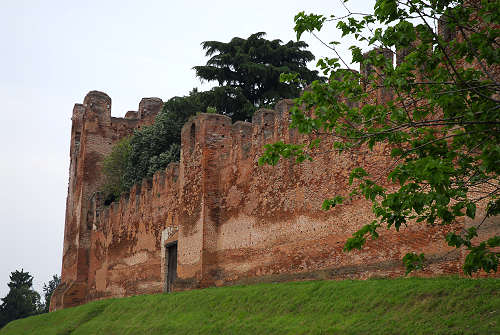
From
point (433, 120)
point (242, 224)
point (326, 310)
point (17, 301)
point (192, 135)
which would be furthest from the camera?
point (17, 301)

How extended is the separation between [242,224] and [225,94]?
40.6 feet

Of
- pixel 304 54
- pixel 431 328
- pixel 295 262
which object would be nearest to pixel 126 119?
pixel 304 54

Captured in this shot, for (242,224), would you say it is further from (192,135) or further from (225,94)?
(225,94)

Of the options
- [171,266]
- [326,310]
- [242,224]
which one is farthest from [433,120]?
[171,266]

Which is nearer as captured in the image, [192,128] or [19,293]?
[192,128]

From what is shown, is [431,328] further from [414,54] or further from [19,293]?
[19,293]

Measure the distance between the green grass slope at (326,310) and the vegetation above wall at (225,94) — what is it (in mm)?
11990

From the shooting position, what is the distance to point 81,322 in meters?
21.2

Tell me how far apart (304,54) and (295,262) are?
18184mm

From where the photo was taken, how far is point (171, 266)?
72.0 ft

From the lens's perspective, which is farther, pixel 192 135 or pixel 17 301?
pixel 17 301

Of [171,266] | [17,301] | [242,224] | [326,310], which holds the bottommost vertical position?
[17,301]

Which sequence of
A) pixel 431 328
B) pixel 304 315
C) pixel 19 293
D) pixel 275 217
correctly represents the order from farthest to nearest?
pixel 19 293
pixel 275 217
pixel 304 315
pixel 431 328

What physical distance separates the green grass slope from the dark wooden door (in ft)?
7.45
